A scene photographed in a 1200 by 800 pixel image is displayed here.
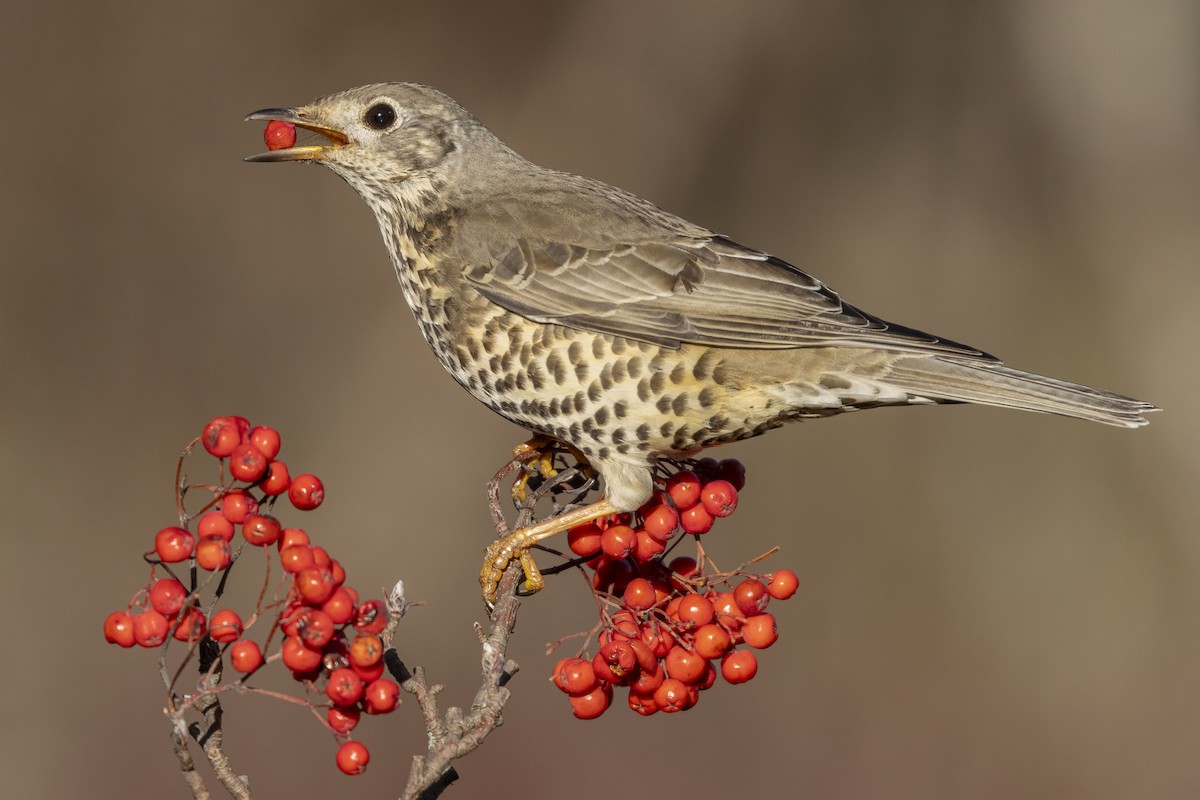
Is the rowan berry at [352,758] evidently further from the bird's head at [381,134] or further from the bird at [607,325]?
the bird's head at [381,134]

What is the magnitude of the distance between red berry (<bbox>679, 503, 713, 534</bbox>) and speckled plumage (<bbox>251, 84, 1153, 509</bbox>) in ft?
0.61

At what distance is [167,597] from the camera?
2010mm

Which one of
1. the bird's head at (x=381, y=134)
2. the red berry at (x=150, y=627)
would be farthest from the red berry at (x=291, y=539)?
the bird's head at (x=381, y=134)

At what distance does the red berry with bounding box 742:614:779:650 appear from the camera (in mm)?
2686

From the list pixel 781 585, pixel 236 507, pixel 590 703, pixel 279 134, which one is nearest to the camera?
pixel 236 507

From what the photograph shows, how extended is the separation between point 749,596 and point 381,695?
0.93 meters

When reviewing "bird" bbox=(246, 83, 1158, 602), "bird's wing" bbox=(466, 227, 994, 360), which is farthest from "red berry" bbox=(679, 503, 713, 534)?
"bird's wing" bbox=(466, 227, 994, 360)

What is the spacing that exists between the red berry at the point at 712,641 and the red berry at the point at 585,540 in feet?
1.14

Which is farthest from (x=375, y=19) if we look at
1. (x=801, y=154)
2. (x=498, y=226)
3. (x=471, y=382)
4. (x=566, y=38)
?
(x=471, y=382)

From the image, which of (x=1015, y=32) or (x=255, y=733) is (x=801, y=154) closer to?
(x=1015, y=32)

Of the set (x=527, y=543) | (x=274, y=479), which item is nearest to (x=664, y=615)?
(x=527, y=543)

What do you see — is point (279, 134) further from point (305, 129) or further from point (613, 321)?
point (613, 321)

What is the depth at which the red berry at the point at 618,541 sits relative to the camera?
9.13 feet

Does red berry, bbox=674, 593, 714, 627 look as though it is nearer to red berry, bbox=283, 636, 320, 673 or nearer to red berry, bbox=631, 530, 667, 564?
red berry, bbox=631, 530, 667, 564
